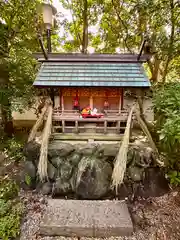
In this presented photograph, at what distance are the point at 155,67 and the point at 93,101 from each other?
5.90 m

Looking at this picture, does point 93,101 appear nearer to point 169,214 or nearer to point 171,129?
point 171,129

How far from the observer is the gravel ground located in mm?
3242

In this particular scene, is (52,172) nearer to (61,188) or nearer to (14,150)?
(61,188)

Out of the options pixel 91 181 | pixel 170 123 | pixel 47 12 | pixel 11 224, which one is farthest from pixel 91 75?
pixel 11 224

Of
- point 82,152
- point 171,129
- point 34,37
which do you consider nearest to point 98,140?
point 82,152

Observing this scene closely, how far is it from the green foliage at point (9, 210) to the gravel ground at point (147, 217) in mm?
177

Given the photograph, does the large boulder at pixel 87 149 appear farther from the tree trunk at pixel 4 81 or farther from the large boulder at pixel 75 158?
the tree trunk at pixel 4 81

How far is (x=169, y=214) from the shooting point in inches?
146

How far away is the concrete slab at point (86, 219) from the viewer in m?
3.22

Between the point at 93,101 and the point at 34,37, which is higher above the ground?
the point at 34,37

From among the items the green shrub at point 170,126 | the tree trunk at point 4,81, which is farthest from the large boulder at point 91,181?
the tree trunk at point 4,81

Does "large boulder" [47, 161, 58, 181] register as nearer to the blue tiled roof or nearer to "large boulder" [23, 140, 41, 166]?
"large boulder" [23, 140, 41, 166]

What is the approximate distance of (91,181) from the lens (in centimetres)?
399

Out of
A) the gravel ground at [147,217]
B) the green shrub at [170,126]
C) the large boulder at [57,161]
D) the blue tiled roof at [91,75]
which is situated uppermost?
the blue tiled roof at [91,75]
